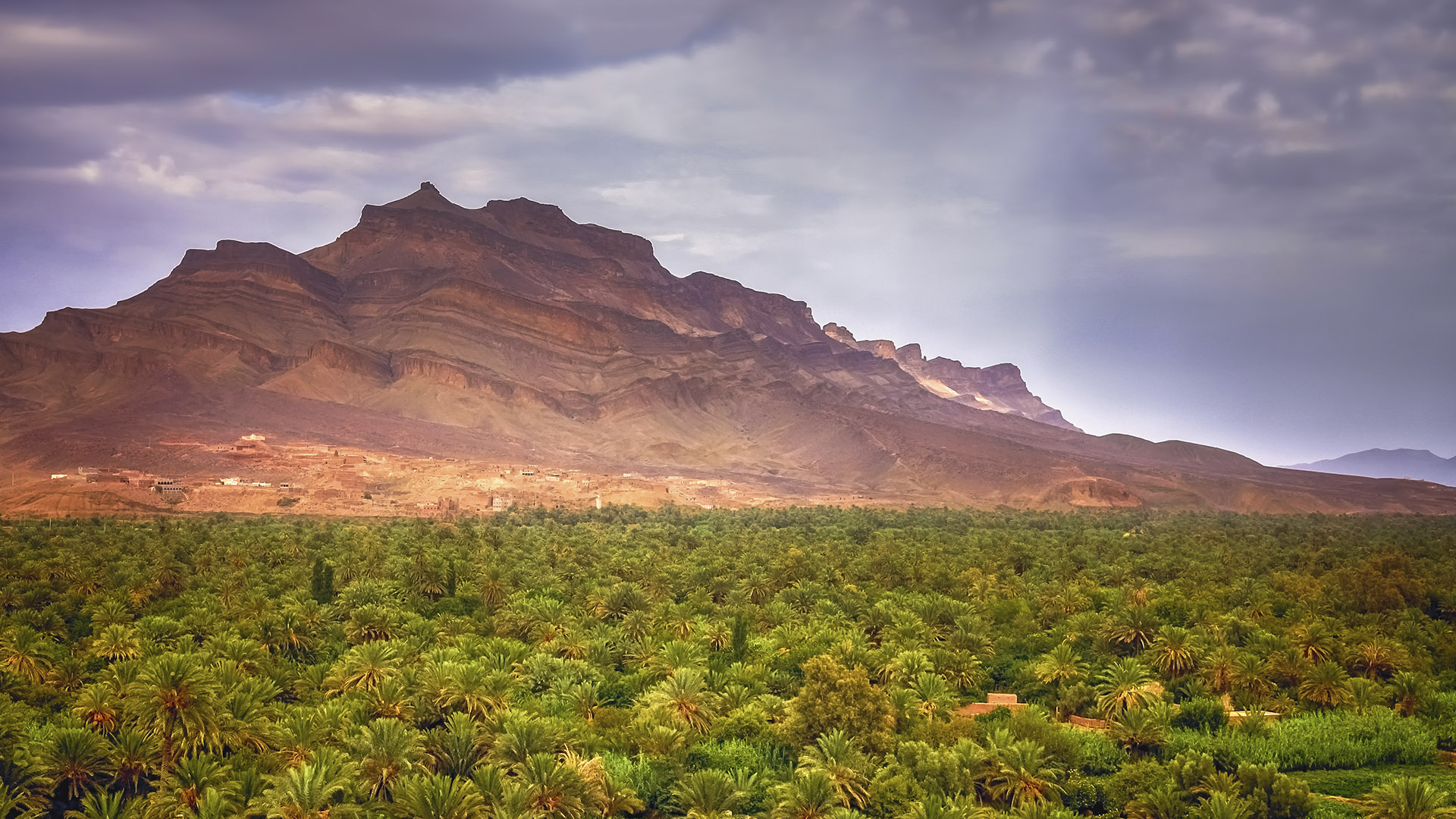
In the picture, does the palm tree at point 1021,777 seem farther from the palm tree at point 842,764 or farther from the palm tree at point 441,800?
the palm tree at point 441,800

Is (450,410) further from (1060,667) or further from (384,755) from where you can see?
(384,755)

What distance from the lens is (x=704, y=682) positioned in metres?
32.3

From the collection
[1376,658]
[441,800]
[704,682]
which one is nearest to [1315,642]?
[1376,658]

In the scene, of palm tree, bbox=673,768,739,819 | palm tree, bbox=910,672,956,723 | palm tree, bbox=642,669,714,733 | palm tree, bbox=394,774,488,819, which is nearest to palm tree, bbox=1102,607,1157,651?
palm tree, bbox=910,672,956,723

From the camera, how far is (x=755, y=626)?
44.8 metres

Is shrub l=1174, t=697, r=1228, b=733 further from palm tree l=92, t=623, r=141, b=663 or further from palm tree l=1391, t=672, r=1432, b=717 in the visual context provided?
palm tree l=92, t=623, r=141, b=663

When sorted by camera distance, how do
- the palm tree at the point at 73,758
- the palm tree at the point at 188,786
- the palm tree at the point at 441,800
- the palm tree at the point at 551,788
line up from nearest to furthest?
the palm tree at the point at 441,800 → the palm tree at the point at 188,786 → the palm tree at the point at 551,788 → the palm tree at the point at 73,758

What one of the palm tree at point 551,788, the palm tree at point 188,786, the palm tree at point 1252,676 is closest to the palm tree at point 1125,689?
the palm tree at point 1252,676

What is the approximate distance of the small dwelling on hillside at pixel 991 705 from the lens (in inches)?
1357

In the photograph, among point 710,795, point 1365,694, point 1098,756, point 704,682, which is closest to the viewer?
point 710,795

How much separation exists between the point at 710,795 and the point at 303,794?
8.95 meters

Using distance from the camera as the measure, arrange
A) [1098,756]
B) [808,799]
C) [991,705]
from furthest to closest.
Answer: [991,705]
[1098,756]
[808,799]

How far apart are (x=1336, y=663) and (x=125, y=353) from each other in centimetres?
16417

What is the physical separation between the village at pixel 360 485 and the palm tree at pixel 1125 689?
87076mm
